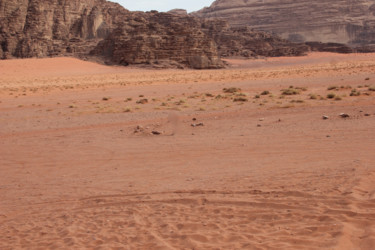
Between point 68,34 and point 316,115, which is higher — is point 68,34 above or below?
above

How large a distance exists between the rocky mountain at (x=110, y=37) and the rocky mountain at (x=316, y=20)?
38298mm

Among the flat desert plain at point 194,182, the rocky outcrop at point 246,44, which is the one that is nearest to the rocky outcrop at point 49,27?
the rocky outcrop at point 246,44

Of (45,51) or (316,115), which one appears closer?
(316,115)

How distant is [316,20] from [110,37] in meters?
79.2

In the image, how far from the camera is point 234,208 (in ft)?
A: 18.7

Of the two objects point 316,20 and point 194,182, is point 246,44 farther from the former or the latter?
point 194,182

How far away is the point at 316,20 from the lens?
406 feet

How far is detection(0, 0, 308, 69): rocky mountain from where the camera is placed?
190ft

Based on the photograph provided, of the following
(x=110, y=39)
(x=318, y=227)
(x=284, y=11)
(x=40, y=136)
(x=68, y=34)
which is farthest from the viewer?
(x=284, y=11)

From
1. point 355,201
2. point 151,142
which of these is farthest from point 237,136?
point 355,201

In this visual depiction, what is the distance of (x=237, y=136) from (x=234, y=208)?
556cm

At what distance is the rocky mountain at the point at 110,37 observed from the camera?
57.9m

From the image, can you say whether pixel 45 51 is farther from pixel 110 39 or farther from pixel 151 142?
pixel 151 142

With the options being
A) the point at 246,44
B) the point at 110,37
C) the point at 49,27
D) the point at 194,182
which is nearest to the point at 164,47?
the point at 110,37
